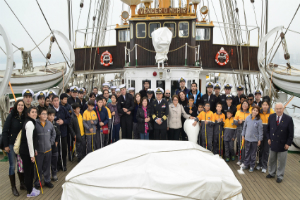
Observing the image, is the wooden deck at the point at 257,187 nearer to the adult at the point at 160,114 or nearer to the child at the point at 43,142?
the child at the point at 43,142

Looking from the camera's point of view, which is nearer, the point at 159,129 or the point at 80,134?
the point at 80,134

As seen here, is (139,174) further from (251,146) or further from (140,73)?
(140,73)

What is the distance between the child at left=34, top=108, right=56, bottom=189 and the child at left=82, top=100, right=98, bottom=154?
4.54ft

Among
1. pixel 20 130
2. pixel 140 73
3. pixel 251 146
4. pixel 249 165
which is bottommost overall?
pixel 249 165

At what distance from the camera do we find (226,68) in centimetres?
1346

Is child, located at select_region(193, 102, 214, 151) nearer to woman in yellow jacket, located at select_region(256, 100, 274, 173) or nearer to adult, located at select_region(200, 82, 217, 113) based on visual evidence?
adult, located at select_region(200, 82, 217, 113)

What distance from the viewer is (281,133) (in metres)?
5.68

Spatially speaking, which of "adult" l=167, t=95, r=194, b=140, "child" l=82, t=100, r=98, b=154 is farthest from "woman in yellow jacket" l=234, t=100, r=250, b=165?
"child" l=82, t=100, r=98, b=154

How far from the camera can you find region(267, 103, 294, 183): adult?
563cm

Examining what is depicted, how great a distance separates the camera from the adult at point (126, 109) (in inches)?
294

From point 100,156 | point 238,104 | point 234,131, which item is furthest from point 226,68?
point 100,156

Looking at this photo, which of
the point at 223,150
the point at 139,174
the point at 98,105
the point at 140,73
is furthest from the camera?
the point at 140,73

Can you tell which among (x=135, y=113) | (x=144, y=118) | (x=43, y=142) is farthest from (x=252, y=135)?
(x=43, y=142)

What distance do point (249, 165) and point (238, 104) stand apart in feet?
5.73
